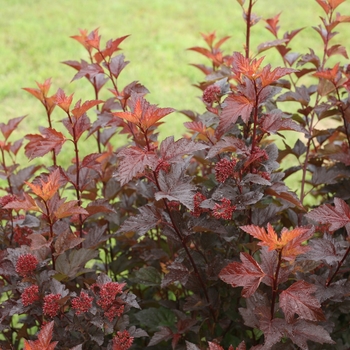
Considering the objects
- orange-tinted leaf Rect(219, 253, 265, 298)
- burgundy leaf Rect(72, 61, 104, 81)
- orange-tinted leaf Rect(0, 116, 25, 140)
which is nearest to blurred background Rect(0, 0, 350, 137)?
orange-tinted leaf Rect(0, 116, 25, 140)

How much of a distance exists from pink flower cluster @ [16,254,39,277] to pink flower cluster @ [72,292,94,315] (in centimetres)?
18

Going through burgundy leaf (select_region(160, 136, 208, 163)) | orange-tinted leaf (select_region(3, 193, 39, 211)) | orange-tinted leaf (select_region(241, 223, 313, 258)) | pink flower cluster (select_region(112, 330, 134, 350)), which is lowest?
pink flower cluster (select_region(112, 330, 134, 350))

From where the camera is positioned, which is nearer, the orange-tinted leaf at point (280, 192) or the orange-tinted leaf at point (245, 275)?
the orange-tinted leaf at point (245, 275)

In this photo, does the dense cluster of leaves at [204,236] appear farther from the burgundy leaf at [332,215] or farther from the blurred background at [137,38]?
the blurred background at [137,38]

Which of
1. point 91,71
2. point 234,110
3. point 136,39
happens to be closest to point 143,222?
point 234,110

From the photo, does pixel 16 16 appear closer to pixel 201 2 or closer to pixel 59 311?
pixel 201 2

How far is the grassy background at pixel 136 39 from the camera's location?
5.39 m

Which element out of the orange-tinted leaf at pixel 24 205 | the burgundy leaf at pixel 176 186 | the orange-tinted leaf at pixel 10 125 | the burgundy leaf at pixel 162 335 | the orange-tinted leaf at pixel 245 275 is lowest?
the burgundy leaf at pixel 162 335

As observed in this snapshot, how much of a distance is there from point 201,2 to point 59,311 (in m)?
6.69

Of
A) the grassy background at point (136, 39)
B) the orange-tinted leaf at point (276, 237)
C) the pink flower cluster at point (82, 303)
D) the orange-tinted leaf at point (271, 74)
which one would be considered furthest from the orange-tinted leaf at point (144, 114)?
the grassy background at point (136, 39)

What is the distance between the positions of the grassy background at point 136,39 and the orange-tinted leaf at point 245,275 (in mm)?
3533

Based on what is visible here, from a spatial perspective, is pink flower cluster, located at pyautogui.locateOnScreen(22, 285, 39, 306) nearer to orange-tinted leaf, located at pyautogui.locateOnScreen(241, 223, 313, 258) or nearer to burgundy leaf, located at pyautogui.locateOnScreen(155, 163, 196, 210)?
burgundy leaf, located at pyautogui.locateOnScreen(155, 163, 196, 210)

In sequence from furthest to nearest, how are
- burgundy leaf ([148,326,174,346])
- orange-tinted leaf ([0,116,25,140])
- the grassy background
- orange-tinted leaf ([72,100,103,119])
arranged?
1. the grassy background
2. orange-tinted leaf ([0,116,25,140])
3. burgundy leaf ([148,326,174,346])
4. orange-tinted leaf ([72,100,103,119])

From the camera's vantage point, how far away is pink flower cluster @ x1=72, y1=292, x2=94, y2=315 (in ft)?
4.70
